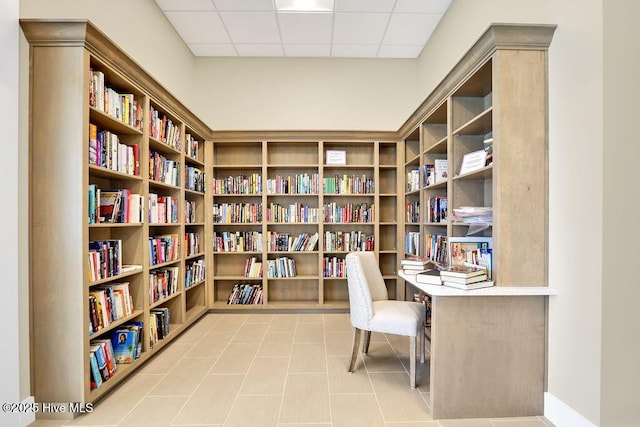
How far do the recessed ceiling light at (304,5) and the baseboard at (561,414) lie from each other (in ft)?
12.2

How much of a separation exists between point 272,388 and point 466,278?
4.94 ft

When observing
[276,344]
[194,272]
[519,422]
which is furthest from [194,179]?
[519,422]

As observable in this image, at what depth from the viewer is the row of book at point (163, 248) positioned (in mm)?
2785

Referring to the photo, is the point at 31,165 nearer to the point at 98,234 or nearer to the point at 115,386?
the point at 98,234

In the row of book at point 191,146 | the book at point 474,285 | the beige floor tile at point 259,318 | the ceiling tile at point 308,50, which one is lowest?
the beige floor tile at point 259,318

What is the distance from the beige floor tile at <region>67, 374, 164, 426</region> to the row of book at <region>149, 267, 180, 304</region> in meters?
0.63

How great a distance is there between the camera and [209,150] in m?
3.99

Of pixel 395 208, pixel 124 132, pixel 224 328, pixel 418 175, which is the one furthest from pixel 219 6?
pixel 224 328

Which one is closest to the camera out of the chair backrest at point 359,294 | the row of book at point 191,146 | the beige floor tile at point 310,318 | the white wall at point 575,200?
the white wall at point 575,200

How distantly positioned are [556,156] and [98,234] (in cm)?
327

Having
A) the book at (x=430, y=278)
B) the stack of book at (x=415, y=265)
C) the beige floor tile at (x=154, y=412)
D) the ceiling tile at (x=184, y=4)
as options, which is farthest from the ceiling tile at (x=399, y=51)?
the beige floor tile at (x=154, y=412)

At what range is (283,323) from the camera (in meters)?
3.59

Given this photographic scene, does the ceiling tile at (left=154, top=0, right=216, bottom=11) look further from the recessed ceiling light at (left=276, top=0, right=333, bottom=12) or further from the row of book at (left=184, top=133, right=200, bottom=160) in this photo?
the row of book at (left=184, top=133, right=200, bottom=160)

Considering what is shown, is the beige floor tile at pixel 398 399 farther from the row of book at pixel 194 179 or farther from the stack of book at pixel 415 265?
the row of book at pixel 194 179
